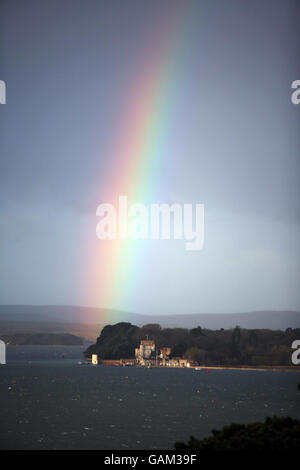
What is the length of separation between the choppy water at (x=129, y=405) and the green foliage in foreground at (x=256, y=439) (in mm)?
19328

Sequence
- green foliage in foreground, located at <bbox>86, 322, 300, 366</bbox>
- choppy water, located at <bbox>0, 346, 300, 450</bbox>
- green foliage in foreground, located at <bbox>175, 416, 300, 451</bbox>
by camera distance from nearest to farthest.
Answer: green foliage in foreground, located at <bbox>175, 416, 300, 451</bbox>
choppy water, located at <bbox>0, 346, 300, 450</bbox>
green foliage in foreground, located at <bbox>86, 322, 300, 366</bbox>

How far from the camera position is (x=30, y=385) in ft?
239

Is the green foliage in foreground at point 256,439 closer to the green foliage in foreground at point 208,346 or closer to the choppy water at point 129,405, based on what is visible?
the choppy water at point 129,405

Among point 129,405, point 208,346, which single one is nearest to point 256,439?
point 129,405

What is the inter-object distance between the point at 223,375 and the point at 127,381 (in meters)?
17.1

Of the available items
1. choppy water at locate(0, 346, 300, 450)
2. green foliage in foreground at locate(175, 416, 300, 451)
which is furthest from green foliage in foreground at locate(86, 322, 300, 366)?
green foliage in foreground at locate(175, 416, 300, 451)

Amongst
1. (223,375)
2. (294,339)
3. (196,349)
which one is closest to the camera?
(294,339)

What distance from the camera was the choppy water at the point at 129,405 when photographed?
34.2m

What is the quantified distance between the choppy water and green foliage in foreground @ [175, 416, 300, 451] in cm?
1933

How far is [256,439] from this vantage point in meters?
11.1

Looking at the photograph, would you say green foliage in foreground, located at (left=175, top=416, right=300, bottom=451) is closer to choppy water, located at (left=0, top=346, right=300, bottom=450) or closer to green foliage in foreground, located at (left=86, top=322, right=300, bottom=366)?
choppy water, located at (left=0, top=346, right=300, bottom=450)

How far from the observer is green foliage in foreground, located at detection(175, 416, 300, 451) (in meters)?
10.8
